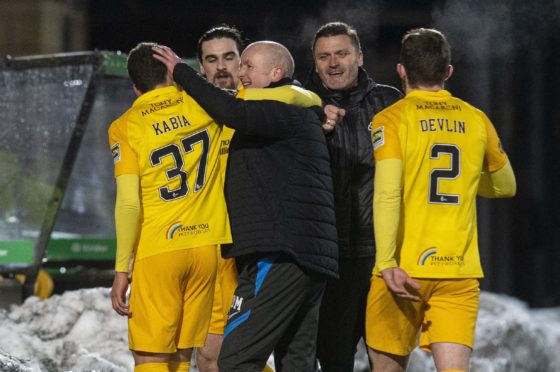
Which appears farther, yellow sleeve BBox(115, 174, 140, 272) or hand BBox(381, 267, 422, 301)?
yellow sleeve BBox(115, 174, 140, 272)

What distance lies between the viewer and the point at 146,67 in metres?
5.42

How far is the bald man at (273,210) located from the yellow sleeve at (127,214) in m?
0.45

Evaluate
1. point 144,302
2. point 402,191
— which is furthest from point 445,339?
point 144,302

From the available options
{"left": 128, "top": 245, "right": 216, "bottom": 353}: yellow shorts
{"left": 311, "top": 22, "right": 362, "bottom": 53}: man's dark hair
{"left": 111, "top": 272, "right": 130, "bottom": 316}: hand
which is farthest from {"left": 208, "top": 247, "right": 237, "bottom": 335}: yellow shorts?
{"left": 311, "top": 22, "right": 362, "bottom": 53}: man's dark hair

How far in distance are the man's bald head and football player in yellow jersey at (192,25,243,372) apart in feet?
1.18

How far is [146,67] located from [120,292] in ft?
3.60

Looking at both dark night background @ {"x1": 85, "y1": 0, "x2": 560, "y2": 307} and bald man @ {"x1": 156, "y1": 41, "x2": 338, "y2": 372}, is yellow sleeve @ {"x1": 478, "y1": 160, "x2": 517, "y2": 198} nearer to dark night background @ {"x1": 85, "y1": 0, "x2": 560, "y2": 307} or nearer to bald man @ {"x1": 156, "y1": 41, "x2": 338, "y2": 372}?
bald man @ {"x1": 156, "y1": 41, "x2": 338, "y2": 372}

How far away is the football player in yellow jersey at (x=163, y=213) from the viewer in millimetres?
5320

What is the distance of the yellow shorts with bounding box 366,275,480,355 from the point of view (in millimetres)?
4919

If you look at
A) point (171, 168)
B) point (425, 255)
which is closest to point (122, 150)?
point (171, 168)

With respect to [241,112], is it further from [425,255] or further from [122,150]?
[425,255]

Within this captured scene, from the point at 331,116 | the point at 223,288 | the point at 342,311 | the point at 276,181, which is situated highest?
the point at 331,116

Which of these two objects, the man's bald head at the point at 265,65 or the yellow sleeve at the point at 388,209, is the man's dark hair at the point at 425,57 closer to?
the yellow sleeve at the point at 388,209

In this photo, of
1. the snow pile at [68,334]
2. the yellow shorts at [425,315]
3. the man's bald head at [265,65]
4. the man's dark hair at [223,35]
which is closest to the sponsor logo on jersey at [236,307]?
the yellow shorts at [425,315]
